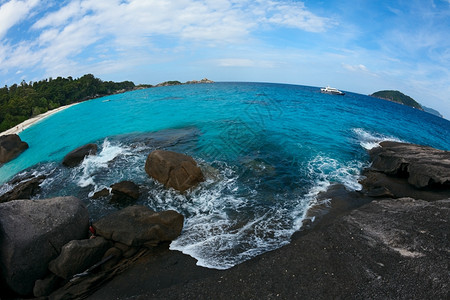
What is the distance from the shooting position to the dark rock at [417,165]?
13977 millimetres

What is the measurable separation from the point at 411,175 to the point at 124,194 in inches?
776

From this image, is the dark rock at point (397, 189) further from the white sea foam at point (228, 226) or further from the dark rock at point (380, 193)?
the white sea foam at point (228, 226)

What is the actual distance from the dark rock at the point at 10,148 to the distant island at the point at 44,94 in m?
20.7

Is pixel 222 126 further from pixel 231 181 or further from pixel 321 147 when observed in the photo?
pixel 231 181

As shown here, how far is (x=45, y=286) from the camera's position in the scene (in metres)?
8.05

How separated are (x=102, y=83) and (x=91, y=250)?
364 feet

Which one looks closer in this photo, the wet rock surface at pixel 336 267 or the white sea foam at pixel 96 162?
the wet rock surface at pixel 336 267

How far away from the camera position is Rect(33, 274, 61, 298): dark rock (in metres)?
8.02

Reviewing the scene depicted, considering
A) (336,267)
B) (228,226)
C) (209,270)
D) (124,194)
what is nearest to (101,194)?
(124,194)

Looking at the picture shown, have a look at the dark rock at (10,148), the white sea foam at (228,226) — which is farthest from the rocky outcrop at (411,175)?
the dark rock at (10,148)

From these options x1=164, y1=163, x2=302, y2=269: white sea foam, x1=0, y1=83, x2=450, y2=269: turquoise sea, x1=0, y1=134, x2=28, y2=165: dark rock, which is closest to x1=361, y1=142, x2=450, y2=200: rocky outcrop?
x1=0, y1=83, x2=450, y2=269: turquoise sea

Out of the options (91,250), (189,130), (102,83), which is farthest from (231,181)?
(102,83)

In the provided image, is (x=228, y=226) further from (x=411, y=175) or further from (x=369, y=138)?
(x=369, y=138)

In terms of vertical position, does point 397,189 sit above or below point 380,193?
above
